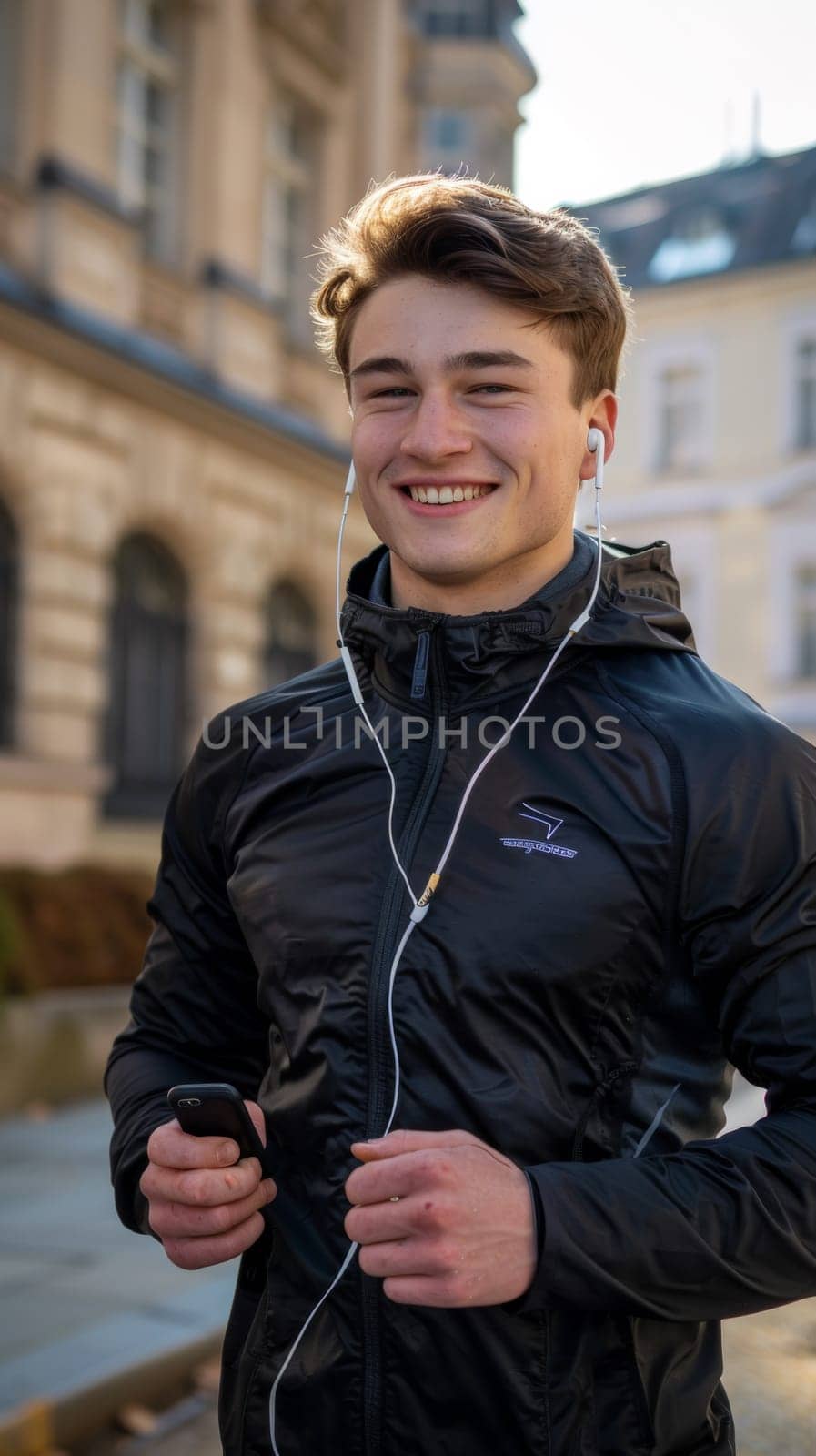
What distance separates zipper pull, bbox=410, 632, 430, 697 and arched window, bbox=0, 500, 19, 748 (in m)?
9.17

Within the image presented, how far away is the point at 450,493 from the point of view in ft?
5.84

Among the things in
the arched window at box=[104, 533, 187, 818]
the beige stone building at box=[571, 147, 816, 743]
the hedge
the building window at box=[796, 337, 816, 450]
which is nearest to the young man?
the hedge

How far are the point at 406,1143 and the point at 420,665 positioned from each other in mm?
590

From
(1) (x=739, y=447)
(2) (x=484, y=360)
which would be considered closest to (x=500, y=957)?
(2) (x=484, y=360)

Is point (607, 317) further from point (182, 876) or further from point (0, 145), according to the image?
point (0, 145)

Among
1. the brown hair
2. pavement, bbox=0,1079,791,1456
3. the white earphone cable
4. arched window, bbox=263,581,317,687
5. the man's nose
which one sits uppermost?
arched window, bbox=263,581,317,687

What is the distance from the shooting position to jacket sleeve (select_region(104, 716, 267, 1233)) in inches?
77.0

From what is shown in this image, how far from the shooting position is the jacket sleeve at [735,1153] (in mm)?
1434

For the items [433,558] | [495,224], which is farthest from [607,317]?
[433,558]

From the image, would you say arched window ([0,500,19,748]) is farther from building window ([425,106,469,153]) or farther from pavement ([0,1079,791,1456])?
building window ([425,106,469,153])

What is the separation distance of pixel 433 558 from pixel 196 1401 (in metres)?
3.32

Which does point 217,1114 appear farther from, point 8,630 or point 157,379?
point 157,379

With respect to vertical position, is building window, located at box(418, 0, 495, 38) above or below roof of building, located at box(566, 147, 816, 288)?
below

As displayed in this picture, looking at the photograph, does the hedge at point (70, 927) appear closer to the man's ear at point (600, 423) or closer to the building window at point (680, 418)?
the man's ear at point (600, 423)
